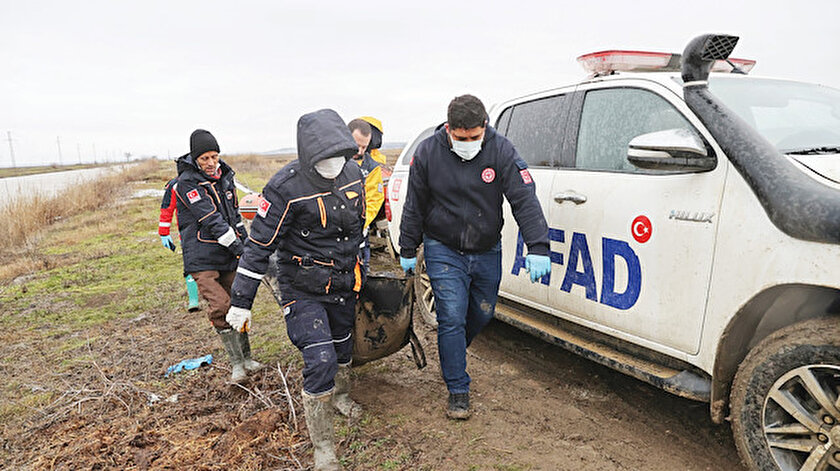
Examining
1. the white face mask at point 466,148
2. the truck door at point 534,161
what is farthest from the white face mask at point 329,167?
the truck door at point 534,161

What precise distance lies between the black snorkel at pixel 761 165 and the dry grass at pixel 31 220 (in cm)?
1052

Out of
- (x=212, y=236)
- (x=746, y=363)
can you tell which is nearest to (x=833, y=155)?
(x=746, y=363)

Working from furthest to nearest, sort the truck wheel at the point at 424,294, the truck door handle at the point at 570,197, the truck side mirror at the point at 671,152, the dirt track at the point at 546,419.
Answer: the truck wheel at the point at 424,294
the truck door handle at the point at 570,197
the dirt track at the point at 546,419
the truck side mirror at the point at 671,152

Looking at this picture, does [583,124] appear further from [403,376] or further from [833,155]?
[403,376]

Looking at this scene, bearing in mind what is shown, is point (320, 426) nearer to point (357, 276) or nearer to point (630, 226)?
point (357, 276)

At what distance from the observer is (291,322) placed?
2.96 m

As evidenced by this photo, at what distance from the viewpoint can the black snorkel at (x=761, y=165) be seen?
79.0 inches

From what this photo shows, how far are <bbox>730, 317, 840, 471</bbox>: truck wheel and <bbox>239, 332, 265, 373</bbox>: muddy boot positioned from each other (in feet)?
10.7

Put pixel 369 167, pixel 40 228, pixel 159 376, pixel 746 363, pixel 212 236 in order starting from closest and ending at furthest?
pixel 746 363
pixel 212 236
pixel 159 376
pixel 369 167
pixel 40 228

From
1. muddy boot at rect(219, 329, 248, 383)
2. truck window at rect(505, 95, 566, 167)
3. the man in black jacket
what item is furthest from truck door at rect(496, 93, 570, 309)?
muddy boot at rect(219, 329, 248, 383)

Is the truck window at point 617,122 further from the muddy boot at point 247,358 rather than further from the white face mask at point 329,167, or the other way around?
the muddy boot at point 247,358

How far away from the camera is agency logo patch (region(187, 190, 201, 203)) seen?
3895mm

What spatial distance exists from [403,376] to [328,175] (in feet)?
5.95

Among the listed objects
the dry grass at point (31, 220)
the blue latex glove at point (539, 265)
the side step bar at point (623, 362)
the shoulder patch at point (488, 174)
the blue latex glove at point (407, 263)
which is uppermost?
the shoulder patch at point (488, 174)
